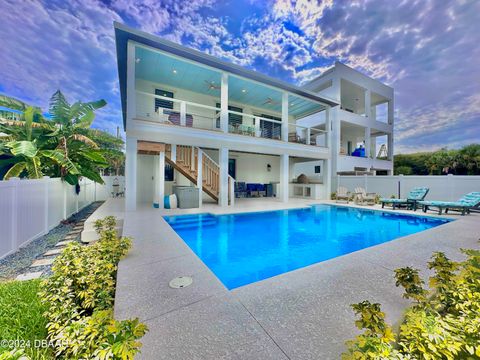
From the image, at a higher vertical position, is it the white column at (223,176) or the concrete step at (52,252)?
the white column at (223,176)

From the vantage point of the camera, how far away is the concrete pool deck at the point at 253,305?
1.78m

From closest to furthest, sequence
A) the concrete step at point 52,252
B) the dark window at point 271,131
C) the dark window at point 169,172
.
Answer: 1. the concrete step at point 52,252
2. the dark window at point 169,172
3. the dark window at point 271,131

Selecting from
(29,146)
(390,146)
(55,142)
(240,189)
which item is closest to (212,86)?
(240,189)

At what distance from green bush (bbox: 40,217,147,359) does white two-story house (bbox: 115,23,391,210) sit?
712 centimetres

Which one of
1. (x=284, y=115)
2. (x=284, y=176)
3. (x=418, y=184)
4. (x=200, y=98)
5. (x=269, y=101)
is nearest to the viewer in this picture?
(x=418, y=184)

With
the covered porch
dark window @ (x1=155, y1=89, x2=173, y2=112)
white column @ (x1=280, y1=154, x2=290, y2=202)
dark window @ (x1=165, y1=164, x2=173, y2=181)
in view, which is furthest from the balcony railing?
dark window @ (x1=165, y1=164, x2=173, y2=181)

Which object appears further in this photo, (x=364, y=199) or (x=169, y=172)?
(x=169, y=172)

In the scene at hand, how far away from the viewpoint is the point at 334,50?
1927 cm

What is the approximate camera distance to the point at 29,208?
5.73 meters

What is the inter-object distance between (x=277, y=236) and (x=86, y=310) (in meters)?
5.31

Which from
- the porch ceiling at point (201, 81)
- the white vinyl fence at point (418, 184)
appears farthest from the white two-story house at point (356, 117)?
the porch ceiling at point (201, 81)

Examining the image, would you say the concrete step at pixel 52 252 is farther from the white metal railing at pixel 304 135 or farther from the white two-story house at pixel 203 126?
the white metal railing at pixel 304 135

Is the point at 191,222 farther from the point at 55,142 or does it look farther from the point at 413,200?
the point at 413,200

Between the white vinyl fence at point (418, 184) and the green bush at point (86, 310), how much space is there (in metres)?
16.7
